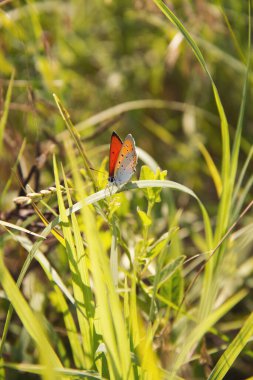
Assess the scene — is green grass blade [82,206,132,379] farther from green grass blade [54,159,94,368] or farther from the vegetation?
green grass blade [54,159,94,368]

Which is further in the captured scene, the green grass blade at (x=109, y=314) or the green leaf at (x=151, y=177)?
the green leaf at (x=151, y=177)

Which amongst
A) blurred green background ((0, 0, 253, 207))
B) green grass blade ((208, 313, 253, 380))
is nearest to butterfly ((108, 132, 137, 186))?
green grass blade ((208, 313, 253, 380))

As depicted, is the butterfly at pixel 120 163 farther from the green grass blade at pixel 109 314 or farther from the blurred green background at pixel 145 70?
the blurred green background at pixel 145 70

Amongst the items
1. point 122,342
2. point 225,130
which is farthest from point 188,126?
point 122,342

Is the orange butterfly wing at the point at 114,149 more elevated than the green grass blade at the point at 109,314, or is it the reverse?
the orange butterfly wing at the point at 114,149

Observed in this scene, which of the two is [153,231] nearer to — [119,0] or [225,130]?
[225,130]

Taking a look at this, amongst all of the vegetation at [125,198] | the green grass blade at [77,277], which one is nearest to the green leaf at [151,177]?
the vegetation at [125,198]
